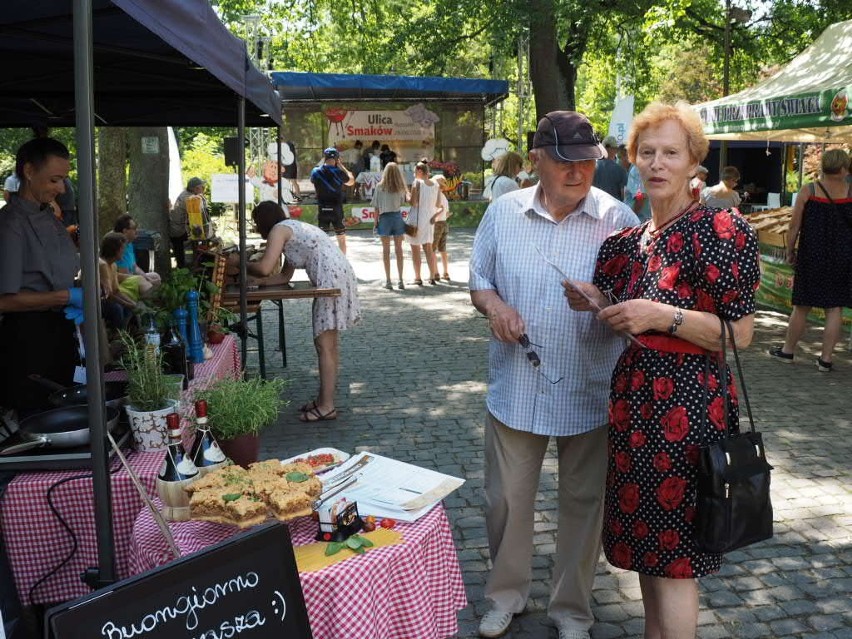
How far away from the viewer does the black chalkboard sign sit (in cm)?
174

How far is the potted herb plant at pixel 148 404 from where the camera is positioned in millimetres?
3074

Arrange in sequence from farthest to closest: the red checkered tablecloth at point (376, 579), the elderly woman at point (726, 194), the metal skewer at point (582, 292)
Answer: the elderly woman at point (726, 194)
the metal skewer at point (582, 292)
the red checkered tablecloth at point (376, 579)

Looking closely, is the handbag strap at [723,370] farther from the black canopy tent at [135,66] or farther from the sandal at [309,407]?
the sandal at [309,407]

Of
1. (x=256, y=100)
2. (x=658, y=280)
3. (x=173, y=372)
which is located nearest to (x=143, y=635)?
(x=658, y=280)

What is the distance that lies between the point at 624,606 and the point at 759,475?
1.35m

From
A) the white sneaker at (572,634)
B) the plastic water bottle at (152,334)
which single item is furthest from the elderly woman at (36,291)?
the white sneaker at (572,634)

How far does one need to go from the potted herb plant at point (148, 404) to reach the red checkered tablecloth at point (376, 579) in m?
0.53

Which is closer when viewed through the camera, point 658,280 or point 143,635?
point 143,635

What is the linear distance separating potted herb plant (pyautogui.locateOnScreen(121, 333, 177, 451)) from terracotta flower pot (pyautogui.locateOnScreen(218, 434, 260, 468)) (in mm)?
217

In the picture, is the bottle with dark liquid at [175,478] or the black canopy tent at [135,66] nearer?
the bottle with dark liquid at [175,478]

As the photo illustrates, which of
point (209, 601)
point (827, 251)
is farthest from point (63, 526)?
point (827, 251)

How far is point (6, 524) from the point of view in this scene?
9.23 ft

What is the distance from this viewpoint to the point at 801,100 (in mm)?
7926

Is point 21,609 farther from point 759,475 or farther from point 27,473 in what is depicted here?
point 759,475
